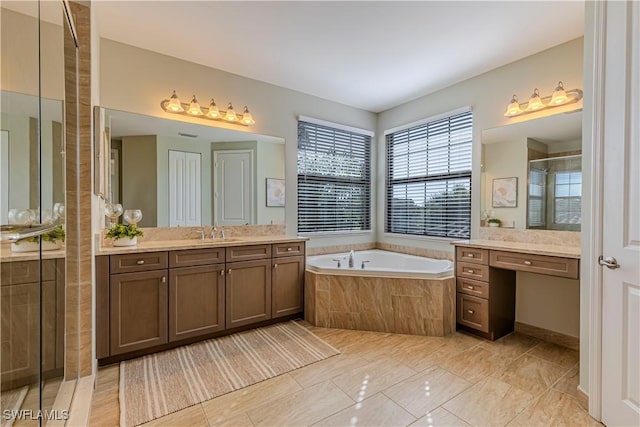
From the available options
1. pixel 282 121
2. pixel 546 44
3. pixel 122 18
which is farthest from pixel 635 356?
pixel 122 18

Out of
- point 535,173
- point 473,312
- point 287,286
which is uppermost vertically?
point 535,173

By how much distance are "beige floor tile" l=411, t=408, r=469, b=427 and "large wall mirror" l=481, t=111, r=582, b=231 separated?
1.93 metres

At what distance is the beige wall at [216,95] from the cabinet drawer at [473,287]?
164 centimetres

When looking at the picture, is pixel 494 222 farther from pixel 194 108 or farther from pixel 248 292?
pixel 194 108

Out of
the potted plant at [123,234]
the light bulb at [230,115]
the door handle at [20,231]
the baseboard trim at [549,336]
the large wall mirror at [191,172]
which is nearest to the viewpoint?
the door handle at [20,231]

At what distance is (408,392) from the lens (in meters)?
1.93

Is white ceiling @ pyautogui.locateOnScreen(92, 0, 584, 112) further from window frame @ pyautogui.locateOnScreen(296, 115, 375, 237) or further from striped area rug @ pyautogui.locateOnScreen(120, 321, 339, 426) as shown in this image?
striped area rug @ pyautogui.locateOnScreen(120, 321, 339, 426)

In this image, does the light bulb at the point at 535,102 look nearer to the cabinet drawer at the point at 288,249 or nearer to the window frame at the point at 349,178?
the window frame at the point at 349,178

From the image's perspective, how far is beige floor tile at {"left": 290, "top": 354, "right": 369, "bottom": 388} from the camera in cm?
209

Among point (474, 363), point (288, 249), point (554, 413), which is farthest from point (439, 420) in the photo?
point (288, 249)

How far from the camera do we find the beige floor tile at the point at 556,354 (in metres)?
2.32

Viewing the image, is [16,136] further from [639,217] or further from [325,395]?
[639,217]

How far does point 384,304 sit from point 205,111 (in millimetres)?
2635

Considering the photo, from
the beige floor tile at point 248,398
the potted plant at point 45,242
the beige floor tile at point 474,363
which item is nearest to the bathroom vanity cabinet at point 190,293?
the potted plant at point 45,242
